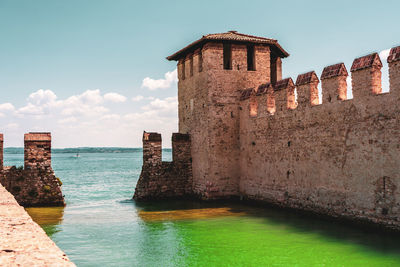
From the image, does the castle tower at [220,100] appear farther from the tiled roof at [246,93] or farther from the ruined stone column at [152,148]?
the ruined stone column at [152,148]

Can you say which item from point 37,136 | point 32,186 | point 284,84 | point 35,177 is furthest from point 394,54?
point 32,186

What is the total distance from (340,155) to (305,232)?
2257 mm

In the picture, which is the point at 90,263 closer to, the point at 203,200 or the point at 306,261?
the point at 306,261

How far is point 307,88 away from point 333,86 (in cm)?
102

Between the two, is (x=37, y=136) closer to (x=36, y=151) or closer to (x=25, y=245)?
(x=36, y=151)

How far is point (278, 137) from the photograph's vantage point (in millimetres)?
13406

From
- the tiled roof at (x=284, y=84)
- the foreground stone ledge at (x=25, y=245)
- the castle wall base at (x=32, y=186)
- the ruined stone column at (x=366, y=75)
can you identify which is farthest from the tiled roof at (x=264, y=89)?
the foreground stone ledge at (x=25, y=245)

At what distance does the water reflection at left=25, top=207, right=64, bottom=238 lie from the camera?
1150 centimetres

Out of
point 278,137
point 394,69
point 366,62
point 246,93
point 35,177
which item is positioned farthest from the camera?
point 35,177

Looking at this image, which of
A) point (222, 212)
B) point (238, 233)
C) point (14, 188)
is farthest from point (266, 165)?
point (14, 188)

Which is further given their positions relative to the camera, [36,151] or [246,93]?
[36,151]

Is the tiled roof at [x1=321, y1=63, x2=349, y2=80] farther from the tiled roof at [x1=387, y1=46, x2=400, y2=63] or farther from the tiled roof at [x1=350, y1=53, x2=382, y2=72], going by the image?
the tiled roof at [x1=387, y1=46, x2=400, y2=63]

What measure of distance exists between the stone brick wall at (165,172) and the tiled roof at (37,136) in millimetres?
3814

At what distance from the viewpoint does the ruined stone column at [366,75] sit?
379 inches
